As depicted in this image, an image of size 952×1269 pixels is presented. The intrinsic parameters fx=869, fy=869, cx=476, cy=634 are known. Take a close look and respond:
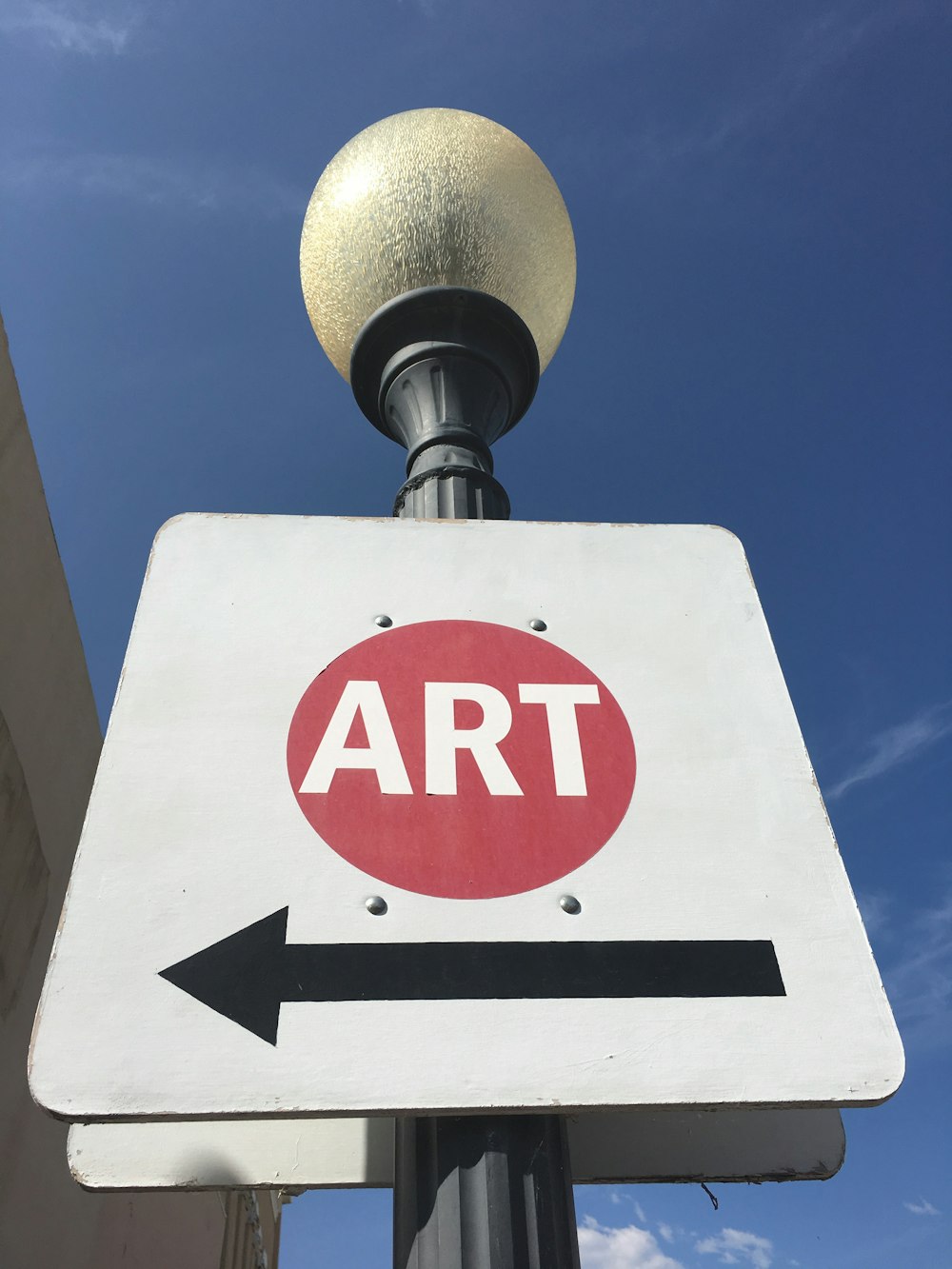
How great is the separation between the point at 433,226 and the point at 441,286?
186 mm

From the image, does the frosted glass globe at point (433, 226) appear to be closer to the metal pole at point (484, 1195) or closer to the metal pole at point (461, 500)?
the metal pole at point (461, 500)

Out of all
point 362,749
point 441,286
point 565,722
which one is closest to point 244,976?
point 362,749

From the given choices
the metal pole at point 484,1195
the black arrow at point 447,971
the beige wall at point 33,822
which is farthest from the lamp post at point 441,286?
the beige wall at point 33,822

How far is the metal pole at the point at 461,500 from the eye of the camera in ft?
3.49

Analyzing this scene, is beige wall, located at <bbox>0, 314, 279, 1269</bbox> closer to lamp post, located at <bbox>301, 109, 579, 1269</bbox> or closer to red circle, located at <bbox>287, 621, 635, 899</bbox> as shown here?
lamp post, located at <bbox>301, 109, 579, 1269</bbox>

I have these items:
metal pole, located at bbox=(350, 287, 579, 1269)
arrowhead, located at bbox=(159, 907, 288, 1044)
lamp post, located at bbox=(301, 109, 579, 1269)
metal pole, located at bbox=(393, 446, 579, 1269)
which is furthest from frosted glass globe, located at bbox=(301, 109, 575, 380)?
metal pole, located at bbox=(393, 446, 579, 1269)

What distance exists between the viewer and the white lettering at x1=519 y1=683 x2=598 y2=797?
127 centimetres

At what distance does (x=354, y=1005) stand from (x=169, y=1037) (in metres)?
0.21

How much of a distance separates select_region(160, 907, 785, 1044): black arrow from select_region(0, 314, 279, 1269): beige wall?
1941 millimetres

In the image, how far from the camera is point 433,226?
214 centimetres

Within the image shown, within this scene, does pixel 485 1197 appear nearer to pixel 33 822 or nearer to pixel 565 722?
pixel 565 722

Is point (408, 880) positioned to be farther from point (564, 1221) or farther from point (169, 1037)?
point (564, 1221)

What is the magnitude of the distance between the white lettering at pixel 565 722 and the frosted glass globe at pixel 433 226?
121 cm

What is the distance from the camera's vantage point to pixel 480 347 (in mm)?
2096
